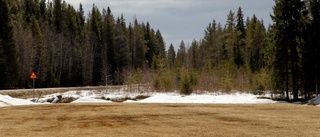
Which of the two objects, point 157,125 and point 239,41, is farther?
point 239,41

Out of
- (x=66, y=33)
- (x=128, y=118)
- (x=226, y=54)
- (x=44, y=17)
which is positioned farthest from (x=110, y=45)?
(x=128, y=118)

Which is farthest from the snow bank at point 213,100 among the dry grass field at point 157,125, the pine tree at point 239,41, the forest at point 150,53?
the pine tree at point 239,41

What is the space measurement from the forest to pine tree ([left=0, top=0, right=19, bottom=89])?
12 centimetres

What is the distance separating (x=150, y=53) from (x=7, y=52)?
67871 millimetres

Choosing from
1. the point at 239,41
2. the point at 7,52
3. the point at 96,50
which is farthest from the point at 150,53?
the point at 7,52

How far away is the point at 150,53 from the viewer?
115688 mm

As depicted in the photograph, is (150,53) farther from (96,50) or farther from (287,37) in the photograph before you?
(287,37)

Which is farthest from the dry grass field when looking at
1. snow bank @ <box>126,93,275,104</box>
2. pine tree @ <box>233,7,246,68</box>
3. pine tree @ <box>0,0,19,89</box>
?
pine tree @ <box>233,7,246,68</box>

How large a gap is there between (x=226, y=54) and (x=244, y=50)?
439 centimetres

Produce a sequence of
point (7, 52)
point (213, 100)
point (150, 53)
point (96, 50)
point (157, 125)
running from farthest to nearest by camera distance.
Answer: point (150, 53) → point (96, 50) → point (7, 52) → point (213, 100) → point (157, 125)

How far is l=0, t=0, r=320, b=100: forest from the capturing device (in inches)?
1455

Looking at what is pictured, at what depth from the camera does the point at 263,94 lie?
134ft

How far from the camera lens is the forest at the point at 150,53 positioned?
121 feet

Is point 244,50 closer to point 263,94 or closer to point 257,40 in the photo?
point 257,40
